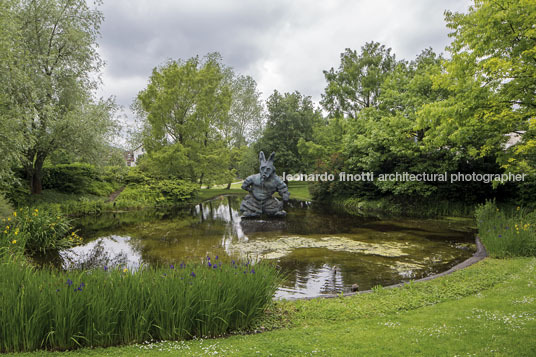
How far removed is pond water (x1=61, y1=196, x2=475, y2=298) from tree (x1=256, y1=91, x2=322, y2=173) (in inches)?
775

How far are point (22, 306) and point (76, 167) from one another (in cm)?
2053

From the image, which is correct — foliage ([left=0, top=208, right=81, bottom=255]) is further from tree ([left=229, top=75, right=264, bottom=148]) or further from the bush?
tree ([left=229, top=75, right=264, bottom=148])

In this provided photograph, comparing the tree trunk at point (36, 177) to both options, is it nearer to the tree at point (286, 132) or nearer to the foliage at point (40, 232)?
the foliage at point (40, 232)

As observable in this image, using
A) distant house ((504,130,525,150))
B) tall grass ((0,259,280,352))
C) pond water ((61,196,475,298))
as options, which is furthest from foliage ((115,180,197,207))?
distant house ((504,130,525,150))

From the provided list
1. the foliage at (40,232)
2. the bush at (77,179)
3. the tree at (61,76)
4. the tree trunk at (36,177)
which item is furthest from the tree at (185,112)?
→ the foliage at (40,232)

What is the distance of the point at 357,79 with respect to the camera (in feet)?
100

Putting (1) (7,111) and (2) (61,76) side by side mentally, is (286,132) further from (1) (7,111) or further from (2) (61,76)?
(1) (7,111)

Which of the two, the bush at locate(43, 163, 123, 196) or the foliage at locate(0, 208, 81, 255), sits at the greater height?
the bush at locate(43, 163, 123, 196)

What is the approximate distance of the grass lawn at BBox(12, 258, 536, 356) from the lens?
10.8ft

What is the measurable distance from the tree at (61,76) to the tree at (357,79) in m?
20.6

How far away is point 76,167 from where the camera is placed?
21203 mm

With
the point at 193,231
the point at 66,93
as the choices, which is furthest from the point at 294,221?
the point at 66,93

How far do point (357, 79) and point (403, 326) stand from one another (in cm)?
2963

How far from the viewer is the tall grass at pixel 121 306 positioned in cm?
342
